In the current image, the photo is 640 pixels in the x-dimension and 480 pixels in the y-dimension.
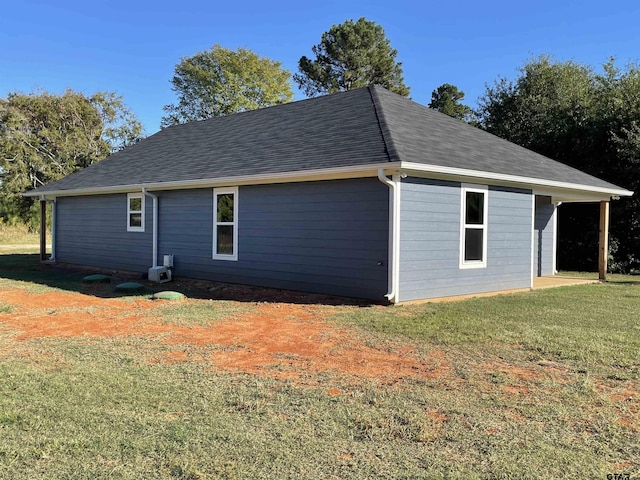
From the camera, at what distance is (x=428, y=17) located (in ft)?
76.9

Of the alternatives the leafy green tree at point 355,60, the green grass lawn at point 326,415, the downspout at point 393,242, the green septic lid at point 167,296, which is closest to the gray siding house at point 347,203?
the downspout at point 393,242

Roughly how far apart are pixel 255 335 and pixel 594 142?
50.2 ft

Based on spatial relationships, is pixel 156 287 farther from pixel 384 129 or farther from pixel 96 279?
pixel 384 129

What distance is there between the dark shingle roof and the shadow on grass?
239cm

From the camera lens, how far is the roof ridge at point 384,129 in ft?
27.6

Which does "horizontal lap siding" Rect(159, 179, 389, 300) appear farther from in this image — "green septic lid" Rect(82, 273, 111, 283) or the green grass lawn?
the green grass lawn

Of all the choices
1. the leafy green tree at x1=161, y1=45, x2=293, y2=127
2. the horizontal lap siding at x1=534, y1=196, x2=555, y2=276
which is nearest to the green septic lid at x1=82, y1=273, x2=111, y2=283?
the horizontal lap siding at x1=534, y1=196, x2=555, y2=276

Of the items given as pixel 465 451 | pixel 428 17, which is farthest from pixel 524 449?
pixel 428 17

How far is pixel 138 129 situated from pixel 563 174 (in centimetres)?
3512

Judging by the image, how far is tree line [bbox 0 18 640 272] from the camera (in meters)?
16.7

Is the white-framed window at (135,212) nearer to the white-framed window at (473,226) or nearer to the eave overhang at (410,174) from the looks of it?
the eave overhang at (410,174)

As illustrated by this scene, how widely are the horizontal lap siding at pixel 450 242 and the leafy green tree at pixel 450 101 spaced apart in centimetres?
2849

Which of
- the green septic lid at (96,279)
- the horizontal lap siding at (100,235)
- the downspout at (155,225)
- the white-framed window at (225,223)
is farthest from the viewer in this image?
the horizontal lap siding at (100,235)

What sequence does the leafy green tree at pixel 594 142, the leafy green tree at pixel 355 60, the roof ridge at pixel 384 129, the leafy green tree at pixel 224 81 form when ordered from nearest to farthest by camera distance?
the roof ridge at pixel 384 129 → the leafy green tree at pixel 594 142 → the leafy green tree at pixel 355 60 → the leafy green tree at pixel 224 81
